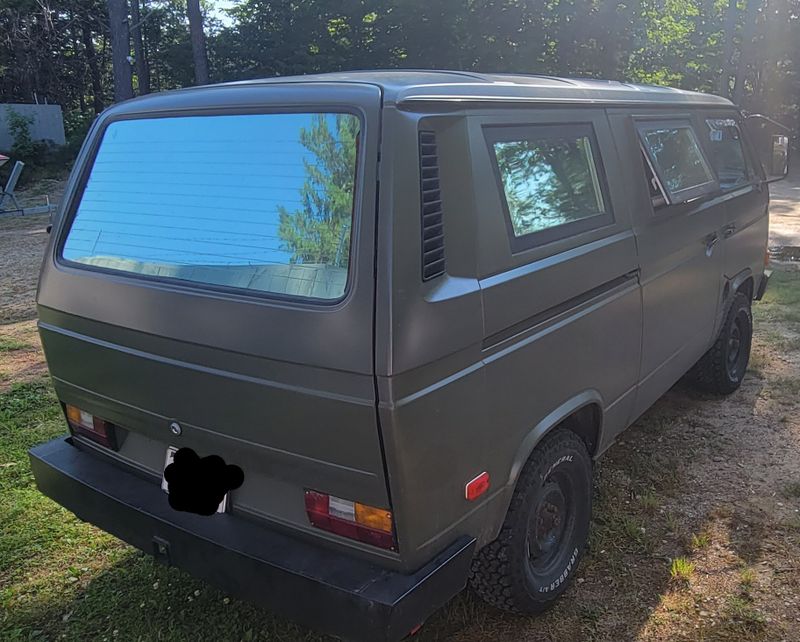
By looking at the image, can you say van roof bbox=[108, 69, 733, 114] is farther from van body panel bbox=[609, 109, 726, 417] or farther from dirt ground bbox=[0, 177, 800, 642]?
dirt ground bbox=[0, 177, 800, 642]

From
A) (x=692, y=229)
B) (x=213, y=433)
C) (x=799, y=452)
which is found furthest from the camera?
→ (x=799, y=452)

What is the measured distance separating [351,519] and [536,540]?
3.10 ft

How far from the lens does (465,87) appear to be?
2.17 meters

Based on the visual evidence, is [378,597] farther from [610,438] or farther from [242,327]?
[610,438]

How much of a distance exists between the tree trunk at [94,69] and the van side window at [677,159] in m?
32.2

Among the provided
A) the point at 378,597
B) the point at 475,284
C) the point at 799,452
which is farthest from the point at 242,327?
the point at 799,452

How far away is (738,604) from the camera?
271 centimetres

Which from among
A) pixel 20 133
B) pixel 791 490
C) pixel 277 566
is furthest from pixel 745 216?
pixel 20 133

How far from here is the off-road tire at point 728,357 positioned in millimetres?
4438

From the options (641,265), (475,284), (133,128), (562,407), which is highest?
(133,128)

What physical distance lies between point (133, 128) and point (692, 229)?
270 cm

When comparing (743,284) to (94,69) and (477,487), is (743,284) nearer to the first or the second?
(477,487)

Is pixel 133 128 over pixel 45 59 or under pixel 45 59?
under

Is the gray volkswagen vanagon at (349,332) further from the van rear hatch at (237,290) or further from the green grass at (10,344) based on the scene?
the green grass at (10,344)
